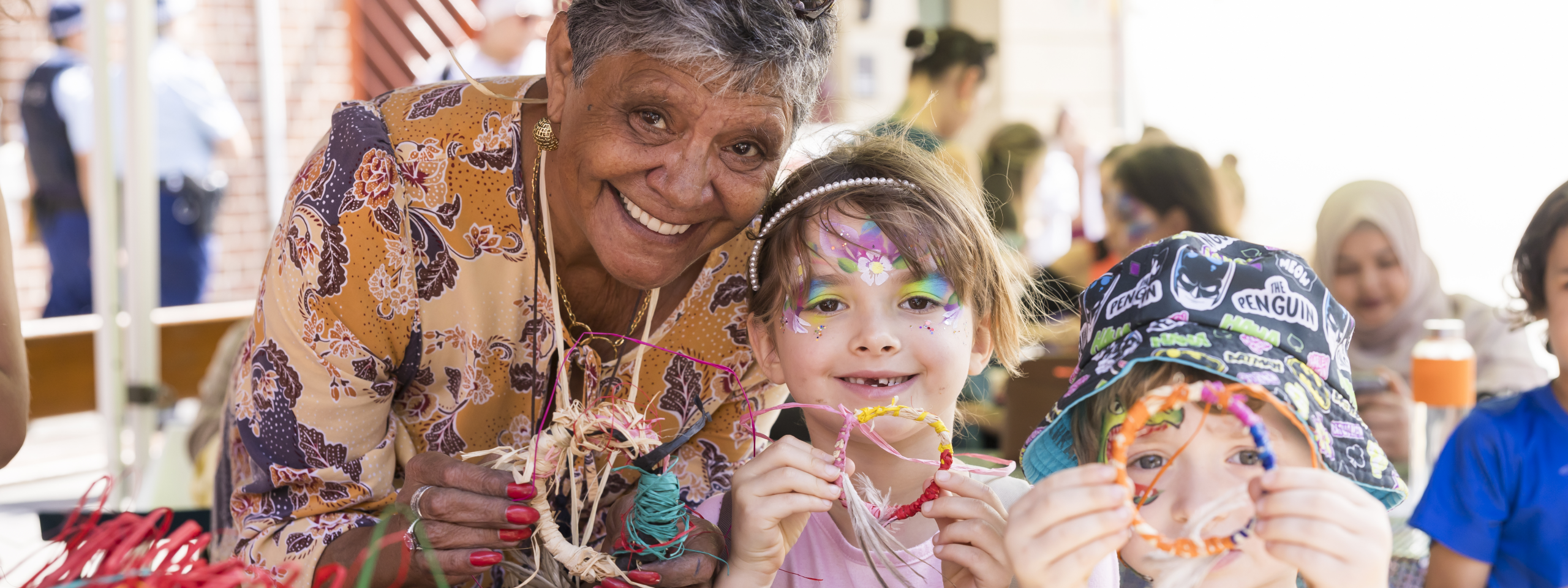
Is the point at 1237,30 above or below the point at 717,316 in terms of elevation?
above

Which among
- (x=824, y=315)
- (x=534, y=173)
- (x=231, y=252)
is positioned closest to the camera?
(x=824, y=315)

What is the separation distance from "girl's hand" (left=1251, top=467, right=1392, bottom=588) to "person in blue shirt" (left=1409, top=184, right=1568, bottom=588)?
1.10 metres

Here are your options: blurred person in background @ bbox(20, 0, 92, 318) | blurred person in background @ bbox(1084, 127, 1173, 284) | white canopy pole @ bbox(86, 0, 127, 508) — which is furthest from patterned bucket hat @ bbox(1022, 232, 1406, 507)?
blurred person in background @ bbox(20, 0, 92, 318)

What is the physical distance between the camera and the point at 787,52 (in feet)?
5.40

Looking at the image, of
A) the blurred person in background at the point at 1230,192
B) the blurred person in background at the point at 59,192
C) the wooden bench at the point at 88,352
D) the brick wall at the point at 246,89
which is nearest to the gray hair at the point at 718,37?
the blurred person in background at the point at 1230,192

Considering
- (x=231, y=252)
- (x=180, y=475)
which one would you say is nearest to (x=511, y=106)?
(x=180, y=475)

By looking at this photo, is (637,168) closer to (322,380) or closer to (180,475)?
(322,380)

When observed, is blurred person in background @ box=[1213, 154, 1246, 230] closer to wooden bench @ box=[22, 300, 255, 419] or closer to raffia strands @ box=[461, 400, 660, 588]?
raffia strands @ box=[461, 400, 660, 588]

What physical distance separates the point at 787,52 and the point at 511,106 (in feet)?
1.99

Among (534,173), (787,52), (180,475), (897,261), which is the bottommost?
(180,475)

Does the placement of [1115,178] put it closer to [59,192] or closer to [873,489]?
[873,489]

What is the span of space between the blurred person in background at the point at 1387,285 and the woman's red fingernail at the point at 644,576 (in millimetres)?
2871

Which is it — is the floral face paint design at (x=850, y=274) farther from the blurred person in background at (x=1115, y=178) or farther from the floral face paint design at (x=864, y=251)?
the blurred person in background at (x=1115, y=178)

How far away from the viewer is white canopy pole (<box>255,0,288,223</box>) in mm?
8203
